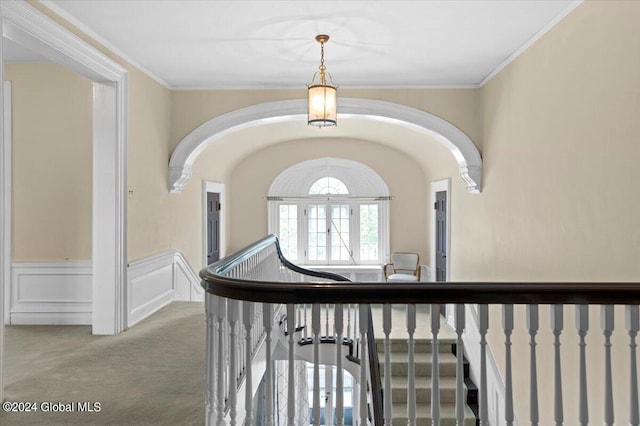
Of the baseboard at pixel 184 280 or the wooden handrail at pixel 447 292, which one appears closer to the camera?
the wooden handrail at pixel 447 292

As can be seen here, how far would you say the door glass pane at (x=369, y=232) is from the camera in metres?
8.83

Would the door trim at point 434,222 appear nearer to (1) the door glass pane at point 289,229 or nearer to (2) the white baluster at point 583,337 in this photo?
(1) the door glass pane at point 289,229

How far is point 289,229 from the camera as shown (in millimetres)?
8898

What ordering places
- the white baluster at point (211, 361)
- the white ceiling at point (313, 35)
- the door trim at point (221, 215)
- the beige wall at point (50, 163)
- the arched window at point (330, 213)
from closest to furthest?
the white baluster at point (211, 361)
the white ceiling at point (313, 35)
the beige wall at point (50, 163)
the door trim at point (221, 215)
the arched window at point (330, 213)

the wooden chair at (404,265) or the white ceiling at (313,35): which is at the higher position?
the white ceiling at (313,35)

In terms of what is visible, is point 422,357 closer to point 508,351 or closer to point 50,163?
point 508,351

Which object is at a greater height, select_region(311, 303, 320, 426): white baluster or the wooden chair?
select_region(311, 303, 320, 426): white baluster

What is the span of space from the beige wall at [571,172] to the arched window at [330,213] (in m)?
4.15

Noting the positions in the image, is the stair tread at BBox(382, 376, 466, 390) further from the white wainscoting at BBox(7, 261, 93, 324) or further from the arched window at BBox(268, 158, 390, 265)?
the white wainscoting at BBox(7, 261, 93, 324)

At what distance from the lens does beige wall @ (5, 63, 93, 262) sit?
407 cm

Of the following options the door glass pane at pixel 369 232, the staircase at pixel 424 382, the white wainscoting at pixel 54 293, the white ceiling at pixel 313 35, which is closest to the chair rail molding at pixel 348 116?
the white ceiling at pixel 313 35

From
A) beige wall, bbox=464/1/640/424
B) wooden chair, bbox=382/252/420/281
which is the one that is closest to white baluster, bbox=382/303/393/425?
beige wall, bbox=464/1/640/424

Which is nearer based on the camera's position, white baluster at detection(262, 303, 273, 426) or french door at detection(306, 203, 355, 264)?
white baluster at detection(262, 303, 273, 426)

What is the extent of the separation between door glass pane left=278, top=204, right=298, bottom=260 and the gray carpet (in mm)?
4696
